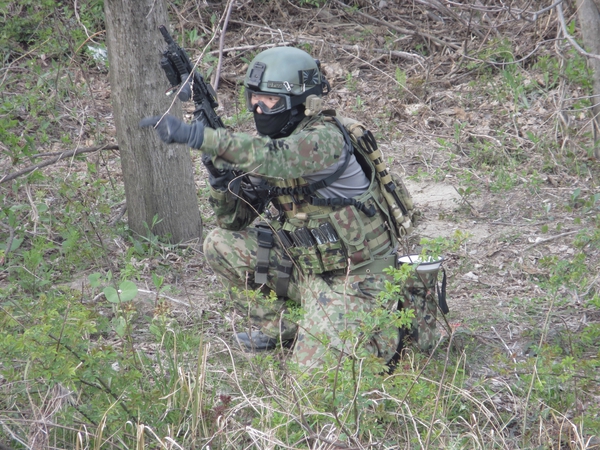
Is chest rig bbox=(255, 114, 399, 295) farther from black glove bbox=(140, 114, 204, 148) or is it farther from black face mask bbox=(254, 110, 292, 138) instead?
black glove bbox=(140, 114, 204, 148)

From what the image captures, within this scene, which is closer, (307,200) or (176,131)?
(176,131)

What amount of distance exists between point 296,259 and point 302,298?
0.21m

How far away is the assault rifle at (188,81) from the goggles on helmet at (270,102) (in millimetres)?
206

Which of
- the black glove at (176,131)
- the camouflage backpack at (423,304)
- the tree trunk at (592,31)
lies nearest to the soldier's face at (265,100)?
the black glove at (176,131)

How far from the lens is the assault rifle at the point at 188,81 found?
3.58 m

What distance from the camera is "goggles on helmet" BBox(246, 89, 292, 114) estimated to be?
3.69 m

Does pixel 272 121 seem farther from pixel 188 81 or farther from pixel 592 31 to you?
pixel 592 31

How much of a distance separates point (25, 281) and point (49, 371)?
74.9 inches

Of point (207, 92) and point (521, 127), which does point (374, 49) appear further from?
point (207, 92)

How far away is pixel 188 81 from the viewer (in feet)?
11.7

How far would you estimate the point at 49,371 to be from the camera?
2629mm

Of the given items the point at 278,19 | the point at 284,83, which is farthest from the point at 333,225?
the point at 278,19

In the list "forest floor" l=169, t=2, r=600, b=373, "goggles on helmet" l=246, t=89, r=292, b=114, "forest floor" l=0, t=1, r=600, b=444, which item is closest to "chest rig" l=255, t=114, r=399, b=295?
"goggles on helmet" l=246, t=89, r=292, b=114

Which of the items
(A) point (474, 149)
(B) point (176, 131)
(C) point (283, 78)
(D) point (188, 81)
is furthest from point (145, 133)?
(A) point (474, 149)
